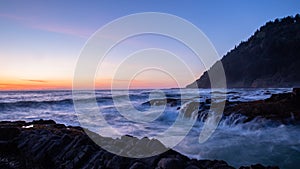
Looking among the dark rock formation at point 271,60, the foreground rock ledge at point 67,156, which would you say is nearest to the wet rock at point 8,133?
the foreground rock ledge at point 67,156

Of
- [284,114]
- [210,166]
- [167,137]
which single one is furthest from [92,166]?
[284,114]

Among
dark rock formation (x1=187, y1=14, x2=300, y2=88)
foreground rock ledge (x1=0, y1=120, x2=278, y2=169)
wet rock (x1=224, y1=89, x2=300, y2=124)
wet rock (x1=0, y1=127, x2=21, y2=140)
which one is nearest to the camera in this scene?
foreground rock ledge (x1=0, y1=120, x2=278, y2=169)

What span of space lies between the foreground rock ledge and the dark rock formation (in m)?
64.7

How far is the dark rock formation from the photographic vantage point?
217 feet

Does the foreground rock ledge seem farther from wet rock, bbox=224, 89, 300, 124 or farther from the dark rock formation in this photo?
the dark rock formation

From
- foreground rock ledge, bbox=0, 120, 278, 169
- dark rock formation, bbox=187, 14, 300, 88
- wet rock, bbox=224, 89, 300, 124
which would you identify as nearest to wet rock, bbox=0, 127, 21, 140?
foreground rock ledge, bbox=0, 120, 278, 169

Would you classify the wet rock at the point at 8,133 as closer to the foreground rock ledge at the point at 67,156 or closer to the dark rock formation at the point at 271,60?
the foreground rock ledge at the point at 67,156

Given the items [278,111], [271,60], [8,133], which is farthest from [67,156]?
[271,60]

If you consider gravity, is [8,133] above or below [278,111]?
below

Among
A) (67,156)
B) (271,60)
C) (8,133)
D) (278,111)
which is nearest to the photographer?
(67,156)

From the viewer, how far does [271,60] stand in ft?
237

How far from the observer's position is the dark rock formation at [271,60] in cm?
6618

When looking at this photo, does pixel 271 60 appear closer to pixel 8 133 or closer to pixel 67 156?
pixel 8 133

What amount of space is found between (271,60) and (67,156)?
78.3 m
